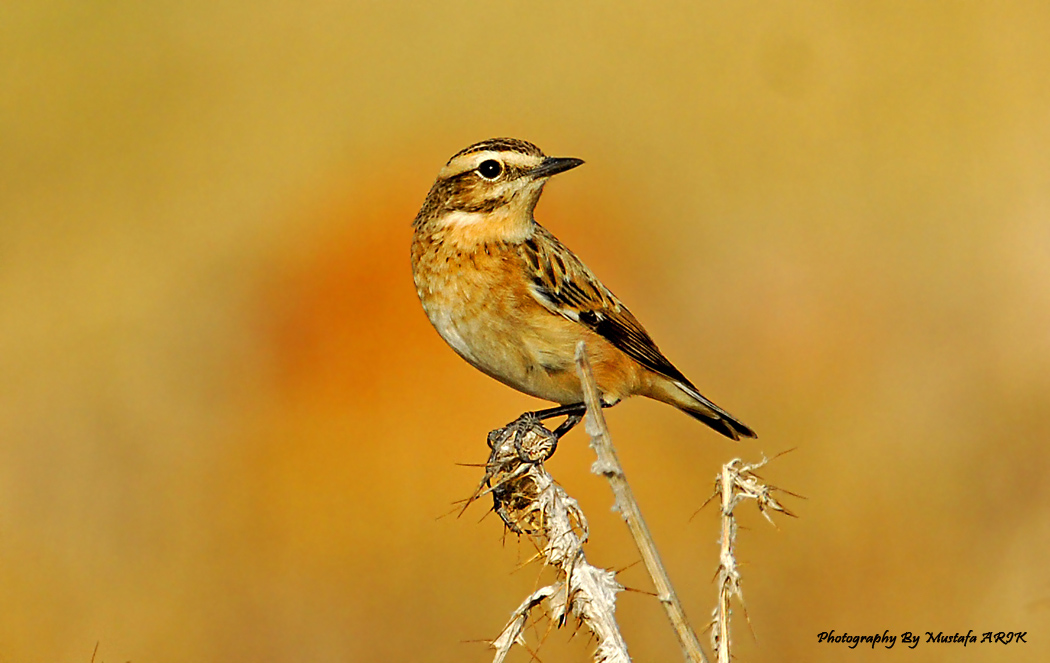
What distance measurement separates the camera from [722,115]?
15.2 meters

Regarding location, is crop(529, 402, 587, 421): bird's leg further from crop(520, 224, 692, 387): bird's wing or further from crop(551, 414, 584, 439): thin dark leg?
crop(520, 224, 692, 387): bird's wing

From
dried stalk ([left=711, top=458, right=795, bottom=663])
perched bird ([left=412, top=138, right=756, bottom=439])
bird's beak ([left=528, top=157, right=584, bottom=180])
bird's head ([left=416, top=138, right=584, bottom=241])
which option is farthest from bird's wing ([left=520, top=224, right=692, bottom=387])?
dried stalk ([left=711, top=458, right=795, bottom=663])

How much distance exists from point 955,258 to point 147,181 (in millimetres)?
9681

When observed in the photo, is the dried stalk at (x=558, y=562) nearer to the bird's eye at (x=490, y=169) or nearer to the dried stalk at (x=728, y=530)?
the dried stalk at (x=728, y=530)

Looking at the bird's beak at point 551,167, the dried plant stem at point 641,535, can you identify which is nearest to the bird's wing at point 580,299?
the bird's beak at point 551,167

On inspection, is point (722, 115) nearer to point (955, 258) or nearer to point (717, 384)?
point (955, 258)

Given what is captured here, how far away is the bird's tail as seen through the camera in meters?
6.38

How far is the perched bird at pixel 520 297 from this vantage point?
19.1 ft

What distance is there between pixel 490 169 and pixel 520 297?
2.65ft

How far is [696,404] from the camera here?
256 inches

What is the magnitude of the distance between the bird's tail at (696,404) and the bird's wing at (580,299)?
0.20 feet

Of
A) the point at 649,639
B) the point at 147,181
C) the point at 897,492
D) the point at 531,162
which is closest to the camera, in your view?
the point at 531,162

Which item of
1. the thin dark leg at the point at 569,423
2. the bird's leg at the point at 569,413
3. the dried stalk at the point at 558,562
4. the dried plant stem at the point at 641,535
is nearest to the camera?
the dried plant stem at the point at 641,535

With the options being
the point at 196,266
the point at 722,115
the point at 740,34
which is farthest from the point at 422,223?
the point at 740,34
